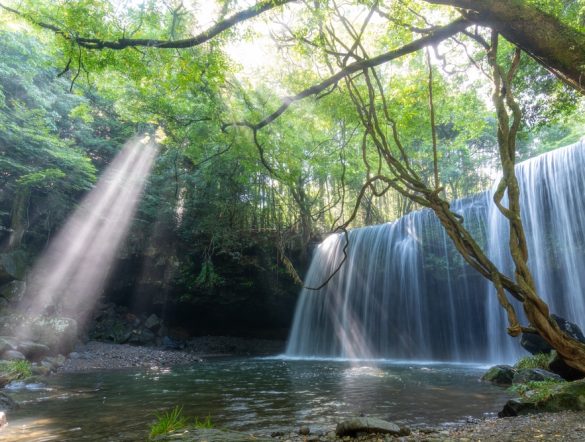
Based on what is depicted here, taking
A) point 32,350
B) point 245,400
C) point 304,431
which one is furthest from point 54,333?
point 304,431

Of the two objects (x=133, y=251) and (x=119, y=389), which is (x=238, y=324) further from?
(x=119, y=389)

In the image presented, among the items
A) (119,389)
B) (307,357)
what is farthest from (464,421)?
(307,357)

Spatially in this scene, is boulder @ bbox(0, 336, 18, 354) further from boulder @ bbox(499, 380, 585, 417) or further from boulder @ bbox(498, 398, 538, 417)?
boulder @ bbox(499, 380, 585, 417)

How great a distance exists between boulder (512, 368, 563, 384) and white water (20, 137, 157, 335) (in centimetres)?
1701

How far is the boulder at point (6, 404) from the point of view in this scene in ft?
21.6

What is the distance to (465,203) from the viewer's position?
1514 centimetres

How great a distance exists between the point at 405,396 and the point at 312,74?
707cm

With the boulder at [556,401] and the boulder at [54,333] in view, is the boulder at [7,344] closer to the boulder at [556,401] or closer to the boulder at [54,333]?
the boulder at [54,333]

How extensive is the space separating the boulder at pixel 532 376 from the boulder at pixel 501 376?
0.44 metres

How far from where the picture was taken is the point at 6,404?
6.68 m

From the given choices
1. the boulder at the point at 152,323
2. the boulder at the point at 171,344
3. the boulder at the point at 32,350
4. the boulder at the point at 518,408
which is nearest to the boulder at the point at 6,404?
the boulder at the point at 32,350

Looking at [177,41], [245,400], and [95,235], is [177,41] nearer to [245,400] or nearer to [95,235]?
[245,400]

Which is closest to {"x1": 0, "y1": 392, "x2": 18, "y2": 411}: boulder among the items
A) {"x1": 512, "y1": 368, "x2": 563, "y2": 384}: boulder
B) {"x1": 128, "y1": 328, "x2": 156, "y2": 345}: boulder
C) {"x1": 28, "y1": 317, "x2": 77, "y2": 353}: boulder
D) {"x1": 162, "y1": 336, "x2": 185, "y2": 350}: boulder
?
{"x1": 28, "y1": 317, "x2": 77, "y2": 353}: boulder

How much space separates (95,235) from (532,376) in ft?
58.8
